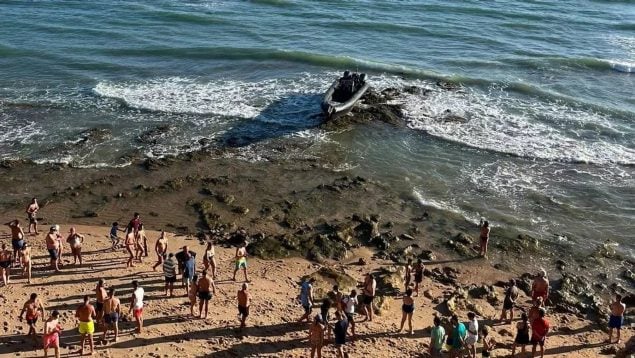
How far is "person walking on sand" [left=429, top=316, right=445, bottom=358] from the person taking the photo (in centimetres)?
1251

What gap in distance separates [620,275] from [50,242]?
49.3ft

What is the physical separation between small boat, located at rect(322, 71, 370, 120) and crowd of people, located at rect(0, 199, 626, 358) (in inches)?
409

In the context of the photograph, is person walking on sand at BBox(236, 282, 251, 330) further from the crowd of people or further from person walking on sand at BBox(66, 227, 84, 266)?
person walking on sand at BBox(66, 227, 84, 266)

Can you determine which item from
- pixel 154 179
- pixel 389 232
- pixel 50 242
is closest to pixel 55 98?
pixel 154 179

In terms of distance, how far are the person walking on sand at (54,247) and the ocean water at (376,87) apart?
7.14 m

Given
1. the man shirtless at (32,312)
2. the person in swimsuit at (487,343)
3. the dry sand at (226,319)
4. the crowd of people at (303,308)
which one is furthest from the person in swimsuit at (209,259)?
the person in swimsuit at (487,343)

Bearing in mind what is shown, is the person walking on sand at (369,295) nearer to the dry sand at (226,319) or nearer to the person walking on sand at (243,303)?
the dry sand at (226,319)

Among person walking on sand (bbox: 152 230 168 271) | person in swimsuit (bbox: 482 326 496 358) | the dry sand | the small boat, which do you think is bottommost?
the dry sand

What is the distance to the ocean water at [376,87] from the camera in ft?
72.4

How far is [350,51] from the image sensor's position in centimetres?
3503

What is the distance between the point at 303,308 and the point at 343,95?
572 inches

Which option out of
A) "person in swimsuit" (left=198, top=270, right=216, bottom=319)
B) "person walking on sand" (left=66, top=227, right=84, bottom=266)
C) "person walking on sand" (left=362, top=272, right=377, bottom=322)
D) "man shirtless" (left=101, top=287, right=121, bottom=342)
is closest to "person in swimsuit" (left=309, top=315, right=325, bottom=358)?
"person walking on sand" (left=362, top=272, right=377, bottom=322)

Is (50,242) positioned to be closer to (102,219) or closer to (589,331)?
(102,219)

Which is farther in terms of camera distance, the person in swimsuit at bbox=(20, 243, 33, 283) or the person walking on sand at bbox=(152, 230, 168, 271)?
the person walking on sand at bbox=(152, 230, 168, 271)
